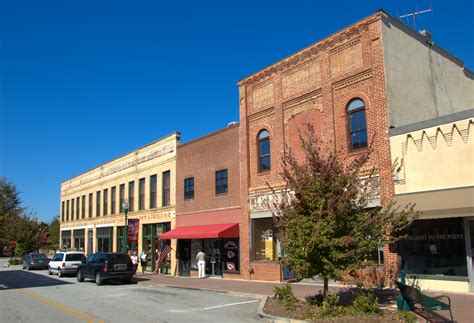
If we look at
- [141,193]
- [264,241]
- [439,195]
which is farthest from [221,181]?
[439,195]

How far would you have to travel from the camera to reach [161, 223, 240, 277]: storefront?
22.8 metres

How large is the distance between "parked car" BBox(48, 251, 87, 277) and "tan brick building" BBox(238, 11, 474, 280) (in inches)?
547

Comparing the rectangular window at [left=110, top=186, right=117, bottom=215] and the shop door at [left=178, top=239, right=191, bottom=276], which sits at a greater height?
the rectangular window at [left=110, top=186, right=117, bottom=215]

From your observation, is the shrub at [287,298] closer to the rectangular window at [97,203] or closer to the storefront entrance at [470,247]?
the storefront entrance at [470,247]

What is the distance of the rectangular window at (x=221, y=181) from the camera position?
2434cm

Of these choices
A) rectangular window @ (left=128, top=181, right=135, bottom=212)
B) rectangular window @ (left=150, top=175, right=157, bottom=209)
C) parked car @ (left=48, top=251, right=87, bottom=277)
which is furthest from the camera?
rectangular window @ (left=128, top=181, right=135, bottom=212)

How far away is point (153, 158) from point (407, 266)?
70.7 ft

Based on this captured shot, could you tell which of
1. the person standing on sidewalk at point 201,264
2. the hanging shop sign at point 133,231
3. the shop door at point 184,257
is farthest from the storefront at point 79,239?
the person standing on sidewalk at point 201,264

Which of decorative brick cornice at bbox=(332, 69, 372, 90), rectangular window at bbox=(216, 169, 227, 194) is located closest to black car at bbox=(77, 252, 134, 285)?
rectangular window at bbox=(216, 169, 227, 194)

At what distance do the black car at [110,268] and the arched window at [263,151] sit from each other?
867 cm

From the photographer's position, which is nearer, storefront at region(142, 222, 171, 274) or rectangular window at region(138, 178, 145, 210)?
storefront at region(142, 222, 171, 274)

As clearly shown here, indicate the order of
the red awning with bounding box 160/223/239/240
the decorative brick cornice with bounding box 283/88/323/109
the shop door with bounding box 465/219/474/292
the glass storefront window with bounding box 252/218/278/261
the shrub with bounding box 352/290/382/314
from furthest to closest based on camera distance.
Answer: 1. the red awning with bounding box 160/223/239/240
2. the glass storefront window with bounding box 252/218/278/261
3. the decorative brick cornice with bounding box 283/88/323/109
4. the shop door with bounding box 465/219/474/292
5. the shrub with bounding box 352/290/382/314

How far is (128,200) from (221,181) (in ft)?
45.9

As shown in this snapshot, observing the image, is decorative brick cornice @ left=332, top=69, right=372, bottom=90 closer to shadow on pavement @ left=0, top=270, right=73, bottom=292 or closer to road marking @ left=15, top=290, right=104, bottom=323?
road marking @ left=15, top=290, right=104, bottom=323
